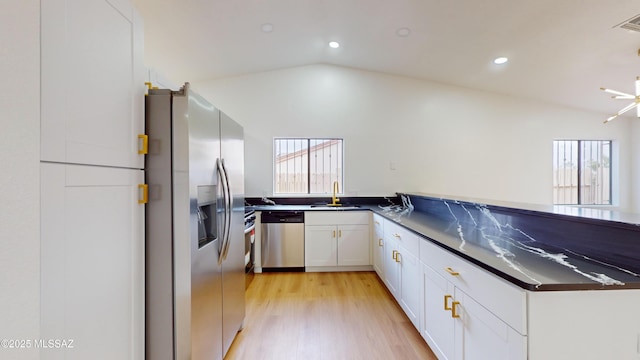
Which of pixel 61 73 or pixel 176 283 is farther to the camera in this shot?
pixel 176 283

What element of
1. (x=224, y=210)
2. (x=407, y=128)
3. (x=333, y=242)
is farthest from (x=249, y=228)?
(x=407, y=128)

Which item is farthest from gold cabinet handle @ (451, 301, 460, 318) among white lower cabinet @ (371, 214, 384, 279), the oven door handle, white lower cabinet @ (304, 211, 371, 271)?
the oven door handle

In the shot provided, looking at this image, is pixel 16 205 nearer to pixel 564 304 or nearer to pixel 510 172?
pixel 564 304

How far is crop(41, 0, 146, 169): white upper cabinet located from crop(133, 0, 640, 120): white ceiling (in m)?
1.66

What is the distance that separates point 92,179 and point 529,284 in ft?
5.47

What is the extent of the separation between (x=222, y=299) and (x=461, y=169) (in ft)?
13.5

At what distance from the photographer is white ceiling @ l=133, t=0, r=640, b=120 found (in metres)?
2.47

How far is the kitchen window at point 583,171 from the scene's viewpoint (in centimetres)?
455

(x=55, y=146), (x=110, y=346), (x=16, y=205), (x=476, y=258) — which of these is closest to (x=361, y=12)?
(x=476, y=258)

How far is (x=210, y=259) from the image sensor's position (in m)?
1.54

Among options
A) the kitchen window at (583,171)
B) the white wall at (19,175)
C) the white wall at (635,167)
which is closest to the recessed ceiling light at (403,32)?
the white wall at (19,175)

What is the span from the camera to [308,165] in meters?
4.30

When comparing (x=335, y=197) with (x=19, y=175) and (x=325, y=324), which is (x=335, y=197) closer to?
(x=325, y=324)

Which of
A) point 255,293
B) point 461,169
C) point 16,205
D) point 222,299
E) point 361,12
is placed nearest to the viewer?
point 16,205
